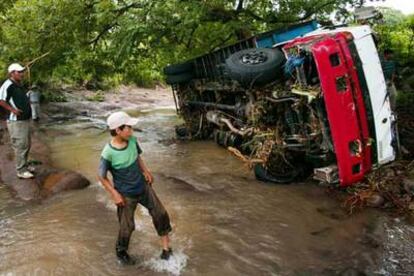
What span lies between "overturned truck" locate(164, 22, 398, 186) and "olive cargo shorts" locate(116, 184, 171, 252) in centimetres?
245

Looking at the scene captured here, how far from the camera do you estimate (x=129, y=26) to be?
10.0 meters

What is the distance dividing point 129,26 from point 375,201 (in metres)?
6.22

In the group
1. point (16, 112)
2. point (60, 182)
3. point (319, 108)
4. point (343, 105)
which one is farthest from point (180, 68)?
point (343, 105)

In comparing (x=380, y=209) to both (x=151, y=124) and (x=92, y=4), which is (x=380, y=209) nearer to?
(x=92, y=4)

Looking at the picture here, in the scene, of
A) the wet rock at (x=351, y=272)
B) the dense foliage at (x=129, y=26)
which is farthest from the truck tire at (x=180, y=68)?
the wet rock at (x=351, y=272)

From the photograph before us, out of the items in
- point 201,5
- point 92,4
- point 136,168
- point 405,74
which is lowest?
point 405,74

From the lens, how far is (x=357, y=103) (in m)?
6.22

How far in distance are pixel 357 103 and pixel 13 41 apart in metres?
9.47

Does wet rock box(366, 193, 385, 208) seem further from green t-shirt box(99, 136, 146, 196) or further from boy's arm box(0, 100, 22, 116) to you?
boy's arm box(0, 100, 22, 116)

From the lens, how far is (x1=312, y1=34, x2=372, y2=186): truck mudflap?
20.1 ft

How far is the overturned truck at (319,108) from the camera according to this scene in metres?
6.17

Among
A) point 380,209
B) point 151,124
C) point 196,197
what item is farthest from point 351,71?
point 151,124

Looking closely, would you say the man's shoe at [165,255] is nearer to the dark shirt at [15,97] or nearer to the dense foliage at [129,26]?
the dark shirt at [15,97]

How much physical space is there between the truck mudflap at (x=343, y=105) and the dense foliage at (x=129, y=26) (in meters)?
3.99
